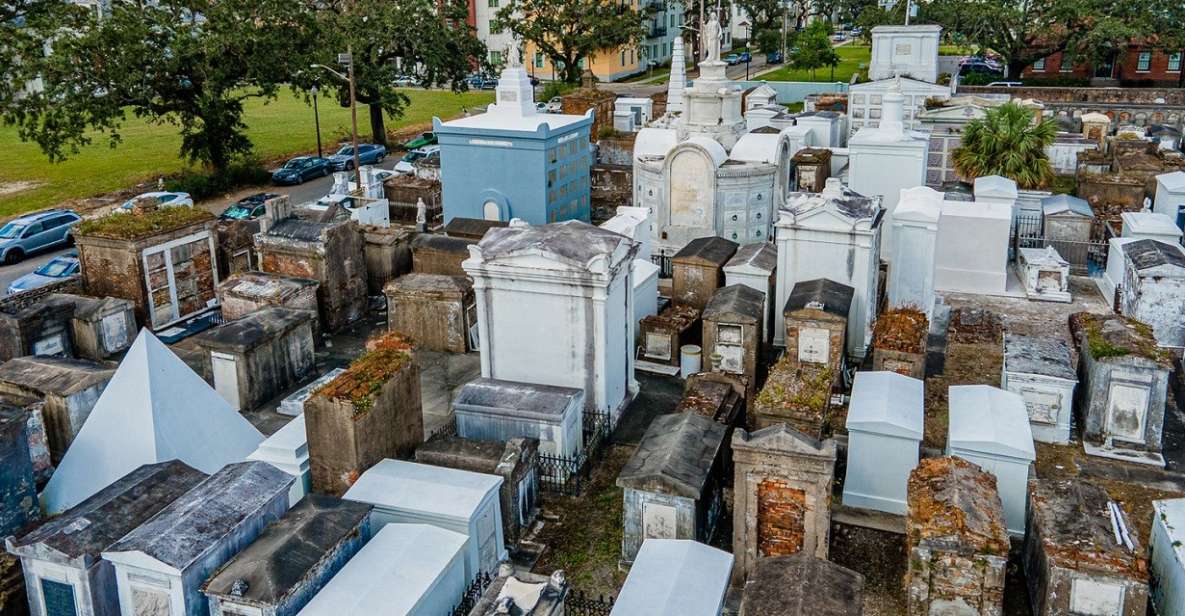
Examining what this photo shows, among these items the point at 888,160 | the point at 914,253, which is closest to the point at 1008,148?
the point at 888,160

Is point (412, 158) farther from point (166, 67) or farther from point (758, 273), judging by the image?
point (758, 273)

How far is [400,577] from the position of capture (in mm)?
12641

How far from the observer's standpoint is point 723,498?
16109 millimetres

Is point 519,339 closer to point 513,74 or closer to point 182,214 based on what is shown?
point 182,214

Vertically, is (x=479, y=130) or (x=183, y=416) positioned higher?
(x=479, y=130)

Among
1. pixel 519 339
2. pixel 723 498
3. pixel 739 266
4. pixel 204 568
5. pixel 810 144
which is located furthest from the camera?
pixel 810 144

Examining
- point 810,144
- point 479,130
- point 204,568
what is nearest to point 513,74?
point 479,130

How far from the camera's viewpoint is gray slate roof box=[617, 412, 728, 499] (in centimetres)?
1434

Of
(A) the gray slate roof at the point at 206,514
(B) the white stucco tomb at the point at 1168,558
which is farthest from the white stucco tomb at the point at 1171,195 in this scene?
(A) the gray slate roof at the point at 206,514

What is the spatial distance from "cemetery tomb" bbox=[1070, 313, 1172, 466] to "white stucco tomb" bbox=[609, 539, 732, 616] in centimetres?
919

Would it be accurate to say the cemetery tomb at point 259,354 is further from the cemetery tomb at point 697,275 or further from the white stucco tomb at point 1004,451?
the white stucco tomb at point 1004,451

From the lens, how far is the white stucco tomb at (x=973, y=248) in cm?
2642

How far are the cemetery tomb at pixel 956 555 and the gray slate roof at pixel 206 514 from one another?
29.2ft

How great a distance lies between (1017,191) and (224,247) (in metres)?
23.6
